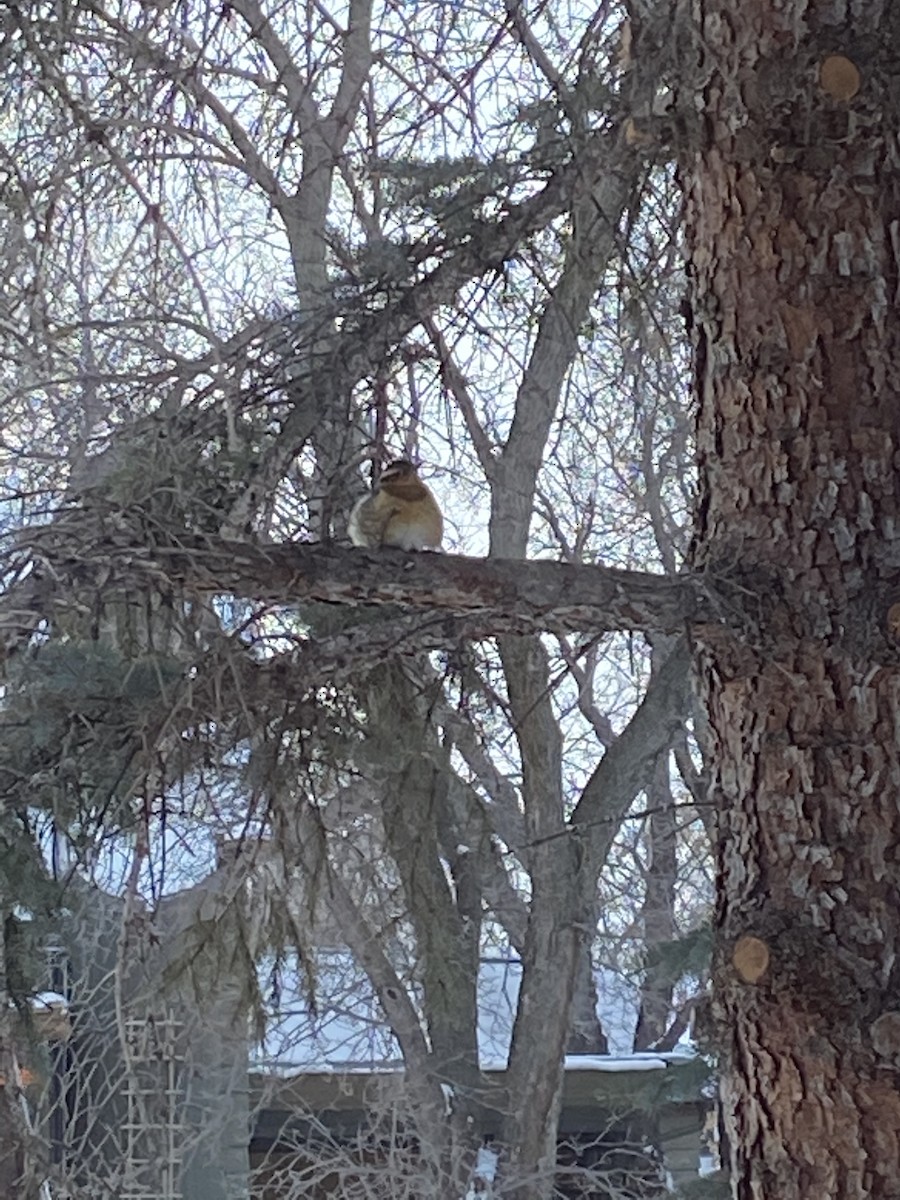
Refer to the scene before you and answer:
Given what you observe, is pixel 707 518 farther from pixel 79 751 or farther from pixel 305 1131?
pixel 305 1131

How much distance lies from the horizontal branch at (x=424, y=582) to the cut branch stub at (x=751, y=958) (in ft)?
1.20

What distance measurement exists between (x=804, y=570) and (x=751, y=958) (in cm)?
45

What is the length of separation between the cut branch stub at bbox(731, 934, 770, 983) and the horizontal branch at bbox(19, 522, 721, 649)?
14.3 inches

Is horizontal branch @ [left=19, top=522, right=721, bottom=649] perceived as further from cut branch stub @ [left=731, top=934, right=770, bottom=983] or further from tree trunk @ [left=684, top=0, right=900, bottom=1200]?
cut branch stub @ [left=731, top=934, right=770, bottom=983]

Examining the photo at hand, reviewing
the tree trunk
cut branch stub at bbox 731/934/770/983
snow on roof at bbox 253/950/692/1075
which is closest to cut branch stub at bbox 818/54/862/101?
the tree trunk

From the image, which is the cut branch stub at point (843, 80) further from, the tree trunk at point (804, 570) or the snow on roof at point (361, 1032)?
the snow on roof at point (361, 1032)

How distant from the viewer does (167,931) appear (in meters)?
4.54

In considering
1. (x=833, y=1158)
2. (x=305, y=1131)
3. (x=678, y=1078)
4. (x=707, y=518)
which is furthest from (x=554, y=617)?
(x=305, y=1131)

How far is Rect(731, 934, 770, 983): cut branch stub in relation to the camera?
1694mm

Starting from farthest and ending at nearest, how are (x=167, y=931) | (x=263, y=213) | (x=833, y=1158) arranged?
(x=263, y=213)
(x=167, y=931)
(x=833, y=1158)

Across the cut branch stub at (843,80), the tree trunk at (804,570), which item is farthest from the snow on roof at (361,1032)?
the cut branch stub at (843,80)

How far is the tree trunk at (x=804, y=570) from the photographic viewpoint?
5.50ft

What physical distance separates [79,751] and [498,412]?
3127 mm

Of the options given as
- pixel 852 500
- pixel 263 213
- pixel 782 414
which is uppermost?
pixel 263 213
